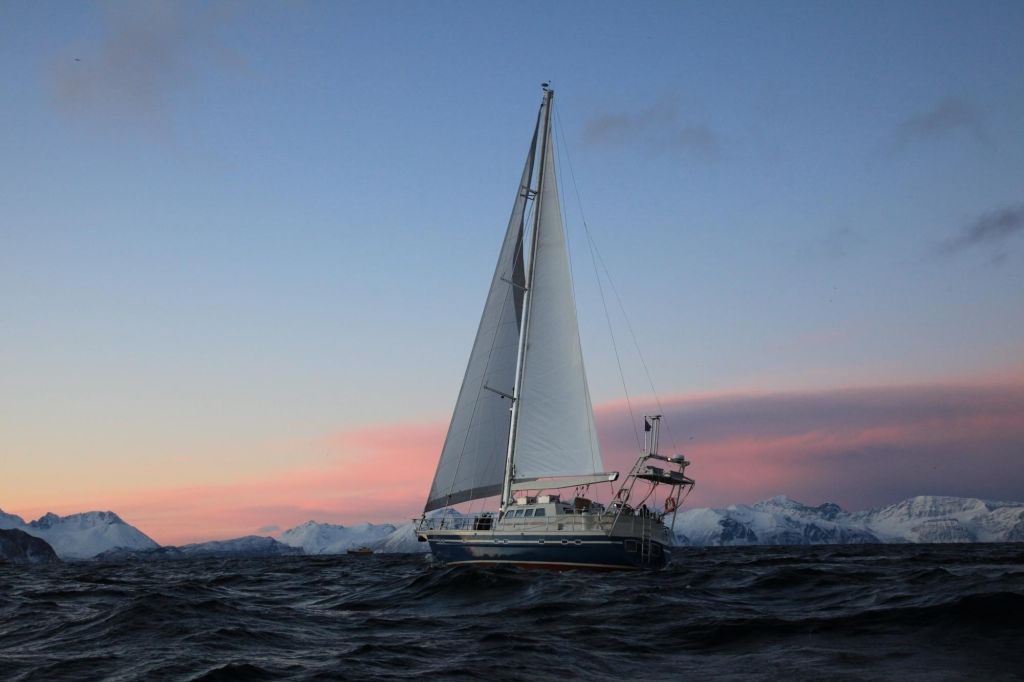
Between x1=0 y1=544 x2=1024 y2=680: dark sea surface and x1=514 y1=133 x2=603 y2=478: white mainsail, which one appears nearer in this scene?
x1=0 y1=544 x2=1024 y2=680: dark sea surface

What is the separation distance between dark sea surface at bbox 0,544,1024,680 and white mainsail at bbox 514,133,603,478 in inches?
497

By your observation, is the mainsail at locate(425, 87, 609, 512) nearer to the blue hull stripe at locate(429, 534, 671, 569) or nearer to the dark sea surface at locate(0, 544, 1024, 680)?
the blue hull stripe at locate(429, 534, 671, 569)

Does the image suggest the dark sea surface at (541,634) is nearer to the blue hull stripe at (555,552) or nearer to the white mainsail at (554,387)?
the blue hull stripe at (555,552)

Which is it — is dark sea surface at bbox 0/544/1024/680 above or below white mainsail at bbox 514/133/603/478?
below

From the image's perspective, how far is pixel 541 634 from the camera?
1892 centimetres

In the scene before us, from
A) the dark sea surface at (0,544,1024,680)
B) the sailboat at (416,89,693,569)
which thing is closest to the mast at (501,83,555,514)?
the sailboat at (416,89,693,569)

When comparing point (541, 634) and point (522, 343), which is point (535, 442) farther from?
point (541, 634)

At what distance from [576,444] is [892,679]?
97.6 ft

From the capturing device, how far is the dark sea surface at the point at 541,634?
574 inches

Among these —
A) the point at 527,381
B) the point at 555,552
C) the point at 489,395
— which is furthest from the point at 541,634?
the point at 489,395

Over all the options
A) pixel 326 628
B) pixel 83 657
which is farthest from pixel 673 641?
pixel 83 657

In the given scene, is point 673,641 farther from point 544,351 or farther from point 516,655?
point 544,351

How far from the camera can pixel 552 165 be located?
46719 millimetres

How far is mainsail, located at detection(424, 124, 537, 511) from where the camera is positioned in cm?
4497
